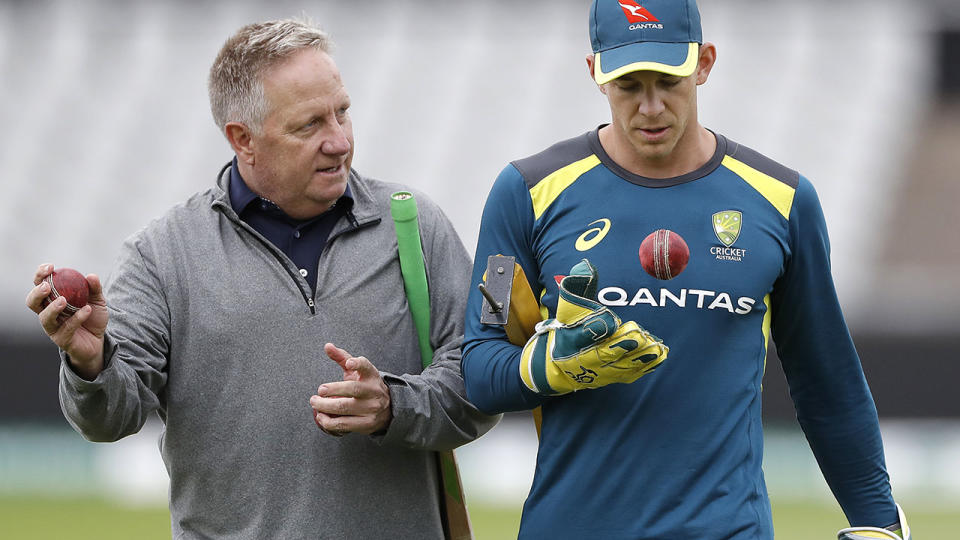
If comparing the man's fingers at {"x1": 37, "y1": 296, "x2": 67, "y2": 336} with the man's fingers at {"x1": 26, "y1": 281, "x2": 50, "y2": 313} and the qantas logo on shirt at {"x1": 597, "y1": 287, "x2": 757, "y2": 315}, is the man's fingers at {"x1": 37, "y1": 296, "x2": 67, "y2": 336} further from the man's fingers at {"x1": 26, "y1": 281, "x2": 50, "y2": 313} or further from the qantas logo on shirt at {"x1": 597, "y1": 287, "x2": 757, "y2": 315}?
the qantas logo on shirt at {"x1": 597, "y1": 287, "x2": 757, "y2": 315}

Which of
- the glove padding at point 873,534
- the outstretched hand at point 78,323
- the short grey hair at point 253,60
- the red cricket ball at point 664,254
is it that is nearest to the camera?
the red cricket ball at point 664,254

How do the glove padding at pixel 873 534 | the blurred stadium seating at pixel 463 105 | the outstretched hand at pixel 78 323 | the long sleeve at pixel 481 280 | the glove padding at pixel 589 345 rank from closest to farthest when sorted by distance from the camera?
the glove padding at pixel 589 345, the outstretched hand at pixel 78 323, the long sleeve at pixel 481 280, the glove padding at pixel 873 534, the blurred stadium seating at pixel 463 105

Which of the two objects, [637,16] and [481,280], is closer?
[637,16]

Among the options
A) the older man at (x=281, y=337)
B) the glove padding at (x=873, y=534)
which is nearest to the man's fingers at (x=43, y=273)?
the older man at (x=281, y=337)

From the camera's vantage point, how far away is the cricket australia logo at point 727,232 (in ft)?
10.6

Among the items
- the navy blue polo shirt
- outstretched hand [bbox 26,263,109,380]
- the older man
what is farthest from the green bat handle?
outstretched hand [bbox 26,263,109,380]

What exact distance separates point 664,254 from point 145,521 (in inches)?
353

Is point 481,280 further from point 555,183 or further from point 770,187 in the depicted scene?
point 770,187

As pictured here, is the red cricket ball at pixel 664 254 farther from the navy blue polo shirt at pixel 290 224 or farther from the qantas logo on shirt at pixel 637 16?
the navy blue polo shirt at pixel 290 224

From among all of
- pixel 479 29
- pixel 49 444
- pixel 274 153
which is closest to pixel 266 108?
pixel 274 153

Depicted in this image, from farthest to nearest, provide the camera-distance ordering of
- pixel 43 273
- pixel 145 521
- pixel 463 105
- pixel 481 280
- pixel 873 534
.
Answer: pixel 463 105
pixel 145 521
pixel 873 534
pixel 481 280
pixel 43 273

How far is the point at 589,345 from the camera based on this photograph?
9.64 feet

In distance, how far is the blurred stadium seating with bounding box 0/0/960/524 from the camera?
55.1 ft

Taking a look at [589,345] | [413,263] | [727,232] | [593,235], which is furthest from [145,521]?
[589,345]
